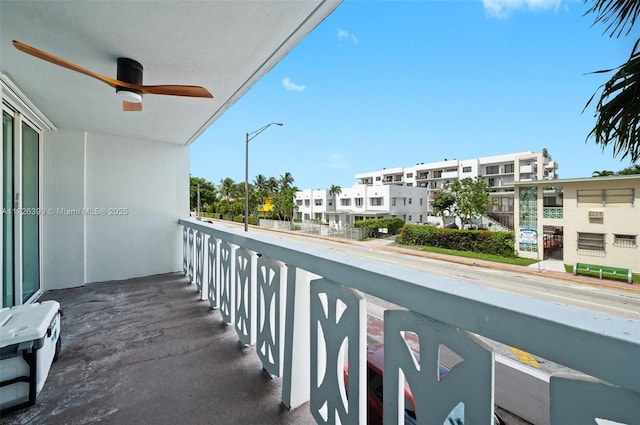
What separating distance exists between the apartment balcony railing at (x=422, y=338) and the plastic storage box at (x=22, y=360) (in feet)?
3.73

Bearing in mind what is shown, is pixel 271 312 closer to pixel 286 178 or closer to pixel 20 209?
pixel 20 209

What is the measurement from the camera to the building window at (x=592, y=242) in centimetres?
587

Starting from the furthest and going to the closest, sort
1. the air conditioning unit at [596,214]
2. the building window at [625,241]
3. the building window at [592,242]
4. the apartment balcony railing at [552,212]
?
1. the apartment balcony railing at [552,212]
2. the building window at [592,242]
3. the building window at [625,241]
4. the air conditioning unit at [596,214]

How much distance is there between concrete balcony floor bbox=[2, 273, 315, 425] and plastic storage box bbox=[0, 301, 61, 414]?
66mm

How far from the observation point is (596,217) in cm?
514

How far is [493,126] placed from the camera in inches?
237

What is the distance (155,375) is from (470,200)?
81.8 feet

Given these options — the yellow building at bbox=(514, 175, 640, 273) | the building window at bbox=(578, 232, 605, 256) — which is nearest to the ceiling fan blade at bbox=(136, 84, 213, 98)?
the yellow building at bbox=(514, 175, 640, 273)

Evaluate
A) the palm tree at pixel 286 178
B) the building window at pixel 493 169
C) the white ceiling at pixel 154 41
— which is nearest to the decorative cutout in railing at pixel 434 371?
Result: the white ceiling at pixel 154 41

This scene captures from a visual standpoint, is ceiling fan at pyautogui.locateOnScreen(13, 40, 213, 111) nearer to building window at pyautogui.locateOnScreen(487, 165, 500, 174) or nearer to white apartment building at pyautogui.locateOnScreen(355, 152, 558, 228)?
white apartment building at pyautogui.locateOnScreen(355, 152, 558, 228)

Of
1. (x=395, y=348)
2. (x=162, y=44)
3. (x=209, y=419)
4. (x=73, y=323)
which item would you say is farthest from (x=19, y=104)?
(x=395, y=348)

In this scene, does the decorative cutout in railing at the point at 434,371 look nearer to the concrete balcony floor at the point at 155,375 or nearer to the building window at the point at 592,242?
the concrete balcony floor at the point at 155,375

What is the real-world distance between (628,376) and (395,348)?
1.60ft

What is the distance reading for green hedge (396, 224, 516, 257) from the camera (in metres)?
14.2
